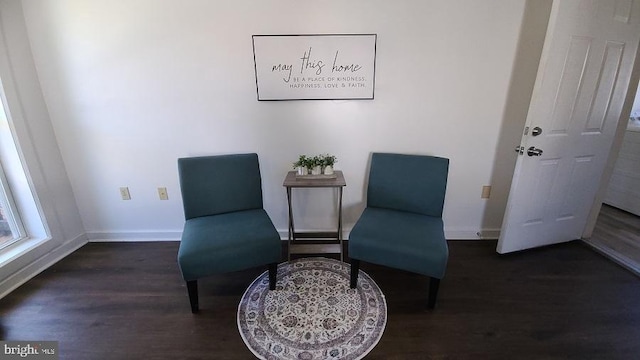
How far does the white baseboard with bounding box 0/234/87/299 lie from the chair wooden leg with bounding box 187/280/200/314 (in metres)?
1.38

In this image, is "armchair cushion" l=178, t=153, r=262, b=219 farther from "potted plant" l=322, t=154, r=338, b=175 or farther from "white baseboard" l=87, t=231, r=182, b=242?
"white baseboard" l=87, t=231, r=182, b=242

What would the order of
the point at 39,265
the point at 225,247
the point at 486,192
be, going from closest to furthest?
the point at 225,247
the point at 39,265
the point at 486,192

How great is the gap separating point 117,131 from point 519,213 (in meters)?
3.26

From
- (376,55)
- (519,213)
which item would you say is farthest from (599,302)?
(376,55)

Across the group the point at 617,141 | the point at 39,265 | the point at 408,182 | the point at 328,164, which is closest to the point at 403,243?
the point at 408,182

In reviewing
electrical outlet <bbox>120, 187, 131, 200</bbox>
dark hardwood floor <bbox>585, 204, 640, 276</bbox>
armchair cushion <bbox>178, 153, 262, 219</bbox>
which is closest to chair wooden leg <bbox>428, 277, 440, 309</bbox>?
armchair cushion <bbox>178, 153, 262, 219</bbox>

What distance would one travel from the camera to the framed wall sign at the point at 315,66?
1.94 metres

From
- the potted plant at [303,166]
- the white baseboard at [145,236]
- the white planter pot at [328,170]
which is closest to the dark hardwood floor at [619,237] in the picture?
the white baseboard at [145,236]

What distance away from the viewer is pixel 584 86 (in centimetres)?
186

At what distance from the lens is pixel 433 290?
1.63 metres

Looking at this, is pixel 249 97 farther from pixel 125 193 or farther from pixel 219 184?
pixel 125 193

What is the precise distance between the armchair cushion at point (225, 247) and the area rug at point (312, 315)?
0.28 meters

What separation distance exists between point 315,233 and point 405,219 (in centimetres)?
89

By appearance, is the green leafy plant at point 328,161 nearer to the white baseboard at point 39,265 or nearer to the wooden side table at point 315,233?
the wooden side table at point 315,233
